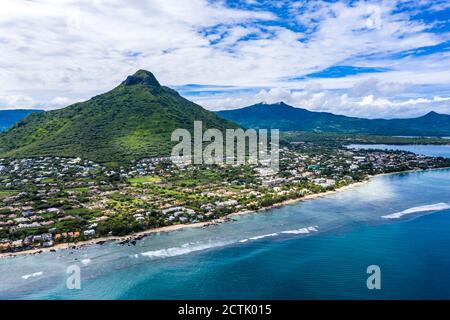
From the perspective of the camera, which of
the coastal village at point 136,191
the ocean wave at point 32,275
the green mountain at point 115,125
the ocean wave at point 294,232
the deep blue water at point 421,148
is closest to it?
the ocean wave at point 32,275

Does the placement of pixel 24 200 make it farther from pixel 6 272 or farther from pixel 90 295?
pixel 90 295

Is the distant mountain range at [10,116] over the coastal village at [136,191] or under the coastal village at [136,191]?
over

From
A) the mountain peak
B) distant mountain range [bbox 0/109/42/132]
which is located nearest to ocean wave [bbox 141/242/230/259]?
the mountain peak

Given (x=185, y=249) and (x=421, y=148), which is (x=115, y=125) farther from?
(x=421, y=148)

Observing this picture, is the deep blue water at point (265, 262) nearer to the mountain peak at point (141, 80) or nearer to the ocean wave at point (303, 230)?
the ocean wave at point (303, 230)

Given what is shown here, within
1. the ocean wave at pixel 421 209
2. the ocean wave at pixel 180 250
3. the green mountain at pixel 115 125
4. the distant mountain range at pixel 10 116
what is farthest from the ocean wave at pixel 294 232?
the distant mountain range at pixel 10 116

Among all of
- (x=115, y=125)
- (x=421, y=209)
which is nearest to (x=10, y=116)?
(x=115, y=125)

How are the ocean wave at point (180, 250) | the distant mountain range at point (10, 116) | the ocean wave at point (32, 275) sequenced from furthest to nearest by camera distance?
the distant mountain range at point (10, 116), the ocean wave at point (180, 250), the ocean wave at point (32, 275)

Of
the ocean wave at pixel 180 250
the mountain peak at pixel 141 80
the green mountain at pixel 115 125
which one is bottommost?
the ocean wave at pixel 180 250
